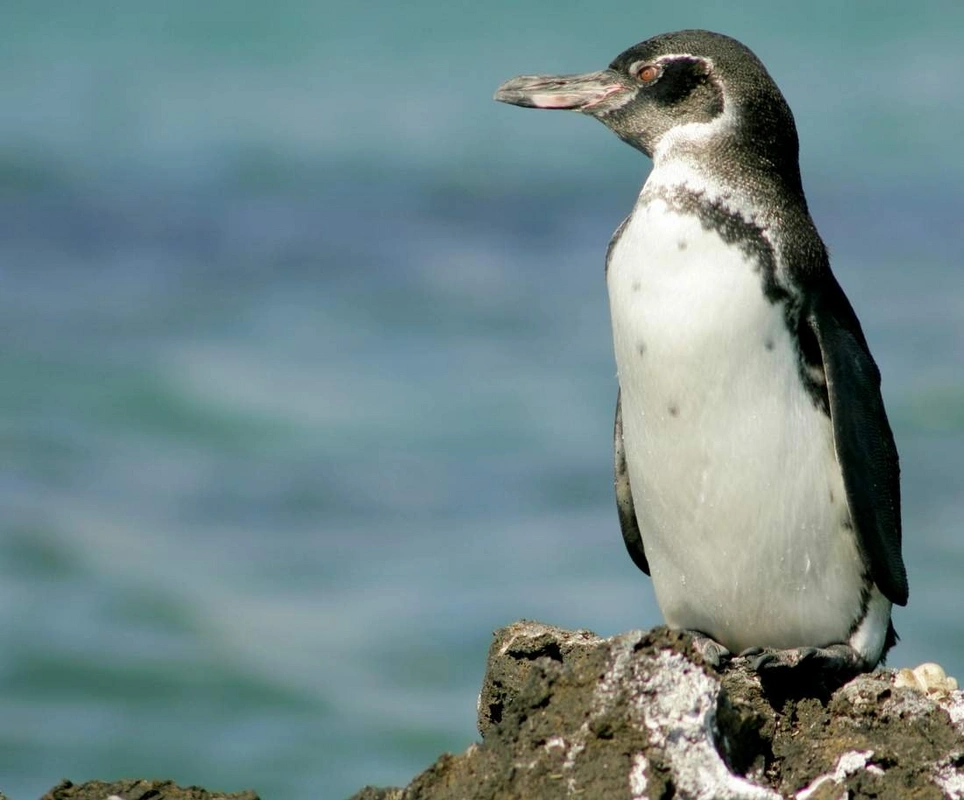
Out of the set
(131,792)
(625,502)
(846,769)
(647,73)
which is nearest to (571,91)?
(647,73)

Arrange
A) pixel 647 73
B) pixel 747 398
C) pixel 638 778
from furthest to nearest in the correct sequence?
pixel 647 73
pixel 747 398
pixel 638 778

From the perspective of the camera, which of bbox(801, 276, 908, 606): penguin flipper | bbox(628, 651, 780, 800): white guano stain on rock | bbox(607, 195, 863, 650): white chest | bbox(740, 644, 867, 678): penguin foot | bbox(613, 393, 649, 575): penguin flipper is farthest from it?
bbox(613, 393, 649, 575): penguin flipper

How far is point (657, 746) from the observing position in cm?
306

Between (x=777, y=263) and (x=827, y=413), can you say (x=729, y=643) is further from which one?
(x=777, y=263)

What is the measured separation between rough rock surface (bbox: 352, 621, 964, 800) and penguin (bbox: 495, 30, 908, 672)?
2.70 feet

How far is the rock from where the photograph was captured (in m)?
3.36

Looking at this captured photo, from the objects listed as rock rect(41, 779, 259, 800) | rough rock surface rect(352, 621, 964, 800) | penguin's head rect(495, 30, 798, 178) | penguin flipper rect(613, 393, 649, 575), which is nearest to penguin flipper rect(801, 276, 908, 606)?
penguin's head rect(495, 30, 798, 178)

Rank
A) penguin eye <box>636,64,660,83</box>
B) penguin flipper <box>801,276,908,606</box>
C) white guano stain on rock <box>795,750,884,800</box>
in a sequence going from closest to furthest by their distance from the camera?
1. white guano stain on rock <box>795,750,884,800</box>
2. penguin flipper <box>801,276,908,606</box>
3. penguin eye <box>636,64,660,83</box>

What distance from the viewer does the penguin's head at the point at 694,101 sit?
191 inches

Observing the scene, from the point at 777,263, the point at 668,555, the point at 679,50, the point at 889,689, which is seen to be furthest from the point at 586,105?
the point at 889,689

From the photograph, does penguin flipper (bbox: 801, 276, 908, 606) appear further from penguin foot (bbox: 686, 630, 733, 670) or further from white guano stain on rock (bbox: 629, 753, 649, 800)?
white guano stain on rock (bbox: 629, 753, 649, 800)

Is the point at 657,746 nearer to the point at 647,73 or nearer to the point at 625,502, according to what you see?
the point at 625,502

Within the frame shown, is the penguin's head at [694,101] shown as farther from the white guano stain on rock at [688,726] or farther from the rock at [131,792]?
the rock at [131,792]

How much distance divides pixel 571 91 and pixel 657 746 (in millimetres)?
2845
